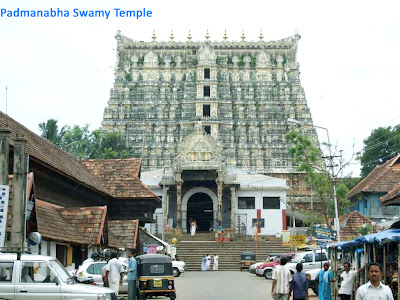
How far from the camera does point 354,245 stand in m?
19.4

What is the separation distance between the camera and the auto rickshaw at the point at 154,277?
22.0 meters

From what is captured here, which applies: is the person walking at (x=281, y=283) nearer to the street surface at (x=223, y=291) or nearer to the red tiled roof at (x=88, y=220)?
the street surface at (x=223, y=291)

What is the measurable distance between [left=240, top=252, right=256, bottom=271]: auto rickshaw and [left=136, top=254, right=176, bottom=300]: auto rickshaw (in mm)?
24362

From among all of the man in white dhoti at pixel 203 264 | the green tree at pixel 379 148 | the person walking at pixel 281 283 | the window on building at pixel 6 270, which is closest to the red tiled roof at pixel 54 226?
the window on building at pixel 6 270

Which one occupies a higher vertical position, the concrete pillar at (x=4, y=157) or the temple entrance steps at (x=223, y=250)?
the concrete pillar at (x=4, y=157)

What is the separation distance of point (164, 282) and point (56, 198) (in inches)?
312

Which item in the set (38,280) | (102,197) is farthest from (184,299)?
(102,197)

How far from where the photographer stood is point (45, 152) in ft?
91.8

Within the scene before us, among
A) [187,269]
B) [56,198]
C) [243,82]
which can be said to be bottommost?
[187,269]

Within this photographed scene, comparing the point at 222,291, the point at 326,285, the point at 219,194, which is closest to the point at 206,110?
the point at 219,194

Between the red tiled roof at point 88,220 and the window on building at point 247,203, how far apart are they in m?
32.6

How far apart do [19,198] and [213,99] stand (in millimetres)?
65339

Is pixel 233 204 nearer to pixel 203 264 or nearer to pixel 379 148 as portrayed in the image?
pixel 203 264

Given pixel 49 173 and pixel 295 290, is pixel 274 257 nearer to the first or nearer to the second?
pixel 49 173
